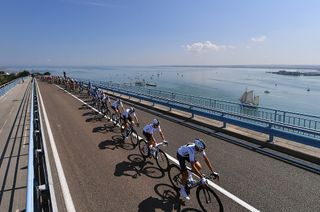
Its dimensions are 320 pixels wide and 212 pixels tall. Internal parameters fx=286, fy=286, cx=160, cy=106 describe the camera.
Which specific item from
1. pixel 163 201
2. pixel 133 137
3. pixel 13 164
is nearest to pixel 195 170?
pixel 163 201

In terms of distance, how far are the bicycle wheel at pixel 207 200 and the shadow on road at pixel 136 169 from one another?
1916mm

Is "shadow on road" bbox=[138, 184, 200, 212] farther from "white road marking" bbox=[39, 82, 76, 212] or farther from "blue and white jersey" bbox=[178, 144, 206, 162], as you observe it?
"white road marking" bbox=[39, 82, 76, 212]

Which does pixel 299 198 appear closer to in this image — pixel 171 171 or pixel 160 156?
pixel 171 171

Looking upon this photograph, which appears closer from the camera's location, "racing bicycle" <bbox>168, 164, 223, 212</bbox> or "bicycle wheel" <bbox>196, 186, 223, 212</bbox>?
"racing bicycle" <bbox>168, 164, 223, 212</bbox>

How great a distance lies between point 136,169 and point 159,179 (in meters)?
1.07

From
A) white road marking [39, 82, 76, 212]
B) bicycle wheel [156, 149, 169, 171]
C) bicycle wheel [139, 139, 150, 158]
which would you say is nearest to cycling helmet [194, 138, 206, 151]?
bicycle wheel [156, 149, 169, 171]

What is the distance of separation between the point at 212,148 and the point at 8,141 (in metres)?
9.40

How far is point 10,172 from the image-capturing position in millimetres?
9281

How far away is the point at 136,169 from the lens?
8.64 m

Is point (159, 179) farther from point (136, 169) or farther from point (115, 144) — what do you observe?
point (115, 144)

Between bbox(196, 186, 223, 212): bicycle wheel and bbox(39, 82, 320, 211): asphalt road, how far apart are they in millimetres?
178

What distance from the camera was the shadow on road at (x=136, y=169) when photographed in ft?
26.9

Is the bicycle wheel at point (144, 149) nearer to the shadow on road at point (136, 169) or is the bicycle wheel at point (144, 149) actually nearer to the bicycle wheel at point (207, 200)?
the shadow on road at point (136, 169)

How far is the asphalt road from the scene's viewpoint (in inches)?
251
